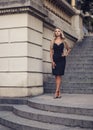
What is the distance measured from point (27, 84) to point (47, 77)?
7.58 feet

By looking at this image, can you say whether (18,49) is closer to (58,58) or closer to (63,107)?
(58,58)

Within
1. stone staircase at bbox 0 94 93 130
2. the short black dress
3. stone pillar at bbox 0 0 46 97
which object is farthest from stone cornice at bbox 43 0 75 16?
stone staircase at bbox 0 94 93 130

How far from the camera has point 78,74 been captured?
12922mm

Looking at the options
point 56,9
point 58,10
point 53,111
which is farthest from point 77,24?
point 53,111

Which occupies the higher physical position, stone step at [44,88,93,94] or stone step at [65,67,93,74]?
stone step at [65,67,93,74]

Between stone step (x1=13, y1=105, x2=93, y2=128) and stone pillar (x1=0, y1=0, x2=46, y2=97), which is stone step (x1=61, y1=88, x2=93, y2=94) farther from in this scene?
stone step (x1=13, y1=105, x2=93, y2=128)

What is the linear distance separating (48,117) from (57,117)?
0.84 feet

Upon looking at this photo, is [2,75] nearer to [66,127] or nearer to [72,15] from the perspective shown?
[66,127]

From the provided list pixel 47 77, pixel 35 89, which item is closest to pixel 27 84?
pixel 35 89

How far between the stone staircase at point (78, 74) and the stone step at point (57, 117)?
9.52 feet

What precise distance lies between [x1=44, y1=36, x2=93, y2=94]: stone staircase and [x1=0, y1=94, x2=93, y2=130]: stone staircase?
2.15 metres

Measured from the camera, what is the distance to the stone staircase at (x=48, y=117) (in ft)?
25.5

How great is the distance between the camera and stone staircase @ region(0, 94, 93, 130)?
7.77 meters

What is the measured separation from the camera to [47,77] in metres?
12.9
